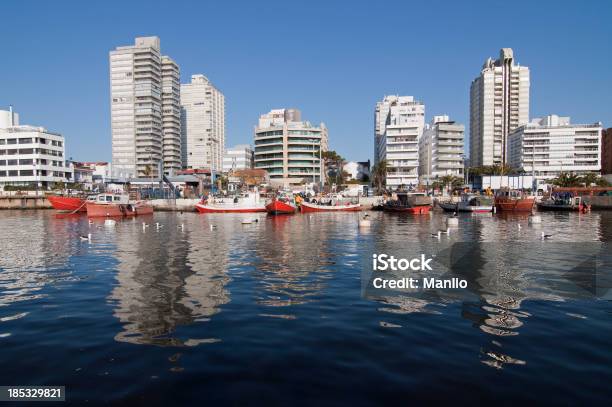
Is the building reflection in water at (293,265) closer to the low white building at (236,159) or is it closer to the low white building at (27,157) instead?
the low white building at (27,157)

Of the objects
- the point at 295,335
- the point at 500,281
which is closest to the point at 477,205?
the point at 500,281

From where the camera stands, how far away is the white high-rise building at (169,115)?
167 m

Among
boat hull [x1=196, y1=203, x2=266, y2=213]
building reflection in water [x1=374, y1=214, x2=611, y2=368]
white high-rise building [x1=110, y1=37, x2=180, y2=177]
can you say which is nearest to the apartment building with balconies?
white high-rise building [x1=110, y1=37, x2=180, y2=177]

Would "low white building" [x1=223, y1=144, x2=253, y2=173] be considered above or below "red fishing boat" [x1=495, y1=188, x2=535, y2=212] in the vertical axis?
above

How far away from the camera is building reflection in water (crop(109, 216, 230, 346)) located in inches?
374

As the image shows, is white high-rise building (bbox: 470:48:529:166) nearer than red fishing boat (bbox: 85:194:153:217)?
No

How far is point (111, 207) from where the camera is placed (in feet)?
180

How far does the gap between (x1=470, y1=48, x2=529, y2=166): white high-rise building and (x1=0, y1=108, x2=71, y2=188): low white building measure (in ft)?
472

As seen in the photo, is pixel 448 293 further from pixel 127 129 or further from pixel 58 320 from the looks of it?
pixel 127 129

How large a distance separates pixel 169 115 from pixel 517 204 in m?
141

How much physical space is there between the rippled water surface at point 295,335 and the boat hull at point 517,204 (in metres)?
51.4

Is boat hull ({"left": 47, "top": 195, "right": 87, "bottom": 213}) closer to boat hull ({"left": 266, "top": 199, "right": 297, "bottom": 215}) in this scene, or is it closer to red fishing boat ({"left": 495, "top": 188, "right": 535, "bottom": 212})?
boat hull ({"left": 266, "top": 199, "right": 297, "bottom": 215})

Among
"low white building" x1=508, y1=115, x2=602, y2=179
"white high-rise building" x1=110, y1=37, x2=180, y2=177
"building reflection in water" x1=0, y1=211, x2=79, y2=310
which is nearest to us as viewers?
"building reflection in water" x1=0, y1=211, x2=79, y2=310
